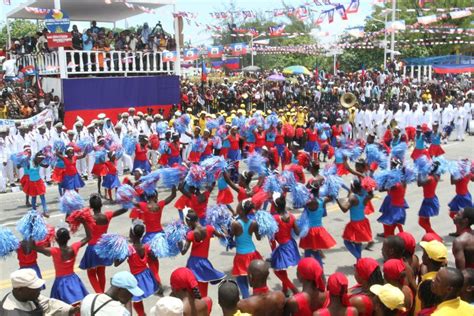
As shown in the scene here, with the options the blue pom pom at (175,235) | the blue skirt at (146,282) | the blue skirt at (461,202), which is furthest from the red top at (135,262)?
the blue skirt at (461,202)

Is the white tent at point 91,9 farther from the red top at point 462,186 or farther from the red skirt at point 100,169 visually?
the red top at point 462,186

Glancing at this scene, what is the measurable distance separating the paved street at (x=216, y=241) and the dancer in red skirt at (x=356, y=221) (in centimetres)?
48

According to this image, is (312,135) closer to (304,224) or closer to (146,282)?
(304,224)

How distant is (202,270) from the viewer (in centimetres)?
623

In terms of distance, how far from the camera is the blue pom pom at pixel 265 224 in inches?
258

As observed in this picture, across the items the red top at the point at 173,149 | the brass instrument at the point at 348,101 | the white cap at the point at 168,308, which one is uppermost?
the brass instrument at the point at 348,101

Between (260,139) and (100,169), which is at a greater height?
(260,139)

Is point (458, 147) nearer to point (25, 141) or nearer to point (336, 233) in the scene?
point (336, 233)

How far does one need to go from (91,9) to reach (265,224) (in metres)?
19.3

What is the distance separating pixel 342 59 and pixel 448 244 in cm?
4327

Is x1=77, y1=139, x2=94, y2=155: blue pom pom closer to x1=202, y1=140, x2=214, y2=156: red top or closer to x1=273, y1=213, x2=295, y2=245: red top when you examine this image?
x1=202, y1=140, x2=214, y2=156: red top

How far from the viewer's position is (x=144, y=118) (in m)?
18.0

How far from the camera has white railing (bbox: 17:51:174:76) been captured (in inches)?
790

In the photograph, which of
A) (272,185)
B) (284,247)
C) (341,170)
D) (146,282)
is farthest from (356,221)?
(146,282)
